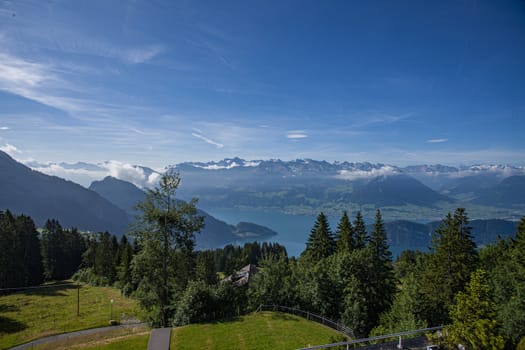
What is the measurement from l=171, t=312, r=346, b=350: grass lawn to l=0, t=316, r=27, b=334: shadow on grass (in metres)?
23.3

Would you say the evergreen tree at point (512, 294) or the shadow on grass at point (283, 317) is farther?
the shadow on grass at point (283, 317)

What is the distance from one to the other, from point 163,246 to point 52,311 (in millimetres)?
26960

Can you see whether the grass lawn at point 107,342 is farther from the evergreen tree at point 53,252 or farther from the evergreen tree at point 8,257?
the evergreen tree at point 53,252

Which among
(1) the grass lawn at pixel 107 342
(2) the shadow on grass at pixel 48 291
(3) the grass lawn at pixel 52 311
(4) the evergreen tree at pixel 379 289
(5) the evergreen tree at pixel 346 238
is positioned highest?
(5) the evergreen tree at pixel 346 238

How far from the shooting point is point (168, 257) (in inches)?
968

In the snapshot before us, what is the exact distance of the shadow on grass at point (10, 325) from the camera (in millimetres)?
29569

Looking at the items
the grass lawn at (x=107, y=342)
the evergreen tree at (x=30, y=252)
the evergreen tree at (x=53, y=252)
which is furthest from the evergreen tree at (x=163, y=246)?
the evergreen tree at (x=53, y=252)

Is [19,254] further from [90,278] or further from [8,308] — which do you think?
[8,308]

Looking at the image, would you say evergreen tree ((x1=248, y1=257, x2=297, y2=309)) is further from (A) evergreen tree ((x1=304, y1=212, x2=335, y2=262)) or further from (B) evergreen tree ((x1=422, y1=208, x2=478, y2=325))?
(A) evergreen tree ((x1=304, y1=212, x2=335, y2=262))

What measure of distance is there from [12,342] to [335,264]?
102ft

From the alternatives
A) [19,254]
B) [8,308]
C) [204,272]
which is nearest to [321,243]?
[204,272]

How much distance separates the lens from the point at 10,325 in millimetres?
31078

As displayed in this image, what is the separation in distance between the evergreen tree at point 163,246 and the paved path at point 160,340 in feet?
17.3

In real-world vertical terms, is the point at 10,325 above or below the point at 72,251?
above
